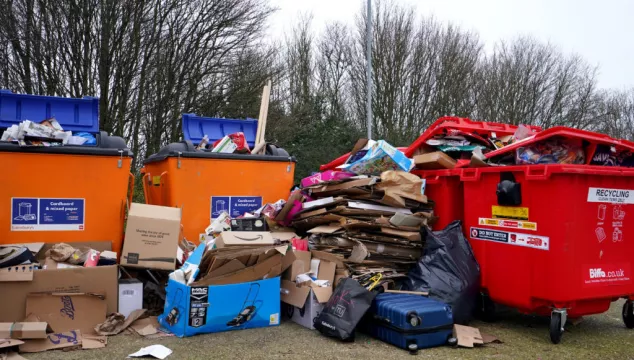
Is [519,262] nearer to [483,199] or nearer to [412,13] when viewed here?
[483,199]

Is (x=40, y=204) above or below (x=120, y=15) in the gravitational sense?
below

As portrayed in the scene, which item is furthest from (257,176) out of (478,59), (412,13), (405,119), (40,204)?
(478,59)

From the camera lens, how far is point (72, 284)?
13.2ft

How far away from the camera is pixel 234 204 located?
221 inches

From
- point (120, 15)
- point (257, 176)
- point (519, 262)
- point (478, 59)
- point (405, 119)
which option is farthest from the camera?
point (478, 59)

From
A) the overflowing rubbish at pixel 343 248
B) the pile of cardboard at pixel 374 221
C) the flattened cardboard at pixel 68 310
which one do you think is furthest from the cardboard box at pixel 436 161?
the flattened cardboard at pixel 68 310

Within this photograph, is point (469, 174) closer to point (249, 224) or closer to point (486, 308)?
point (486, 308)

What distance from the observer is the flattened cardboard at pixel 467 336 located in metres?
3.92

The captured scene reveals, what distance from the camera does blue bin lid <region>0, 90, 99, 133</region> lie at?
4.92 meters

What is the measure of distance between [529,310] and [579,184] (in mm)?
1117

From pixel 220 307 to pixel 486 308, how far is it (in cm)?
240

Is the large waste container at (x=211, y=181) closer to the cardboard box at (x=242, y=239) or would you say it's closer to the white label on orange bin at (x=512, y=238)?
the cardboard box at (x=242, y=239)

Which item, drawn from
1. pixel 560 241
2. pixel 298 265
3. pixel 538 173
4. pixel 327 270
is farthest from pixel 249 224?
pixel 560 241

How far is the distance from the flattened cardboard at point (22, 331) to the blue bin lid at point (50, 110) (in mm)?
2053
